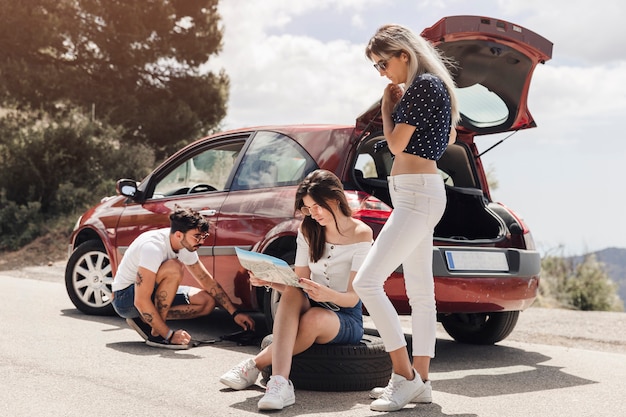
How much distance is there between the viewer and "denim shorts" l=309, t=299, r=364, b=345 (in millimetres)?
4703

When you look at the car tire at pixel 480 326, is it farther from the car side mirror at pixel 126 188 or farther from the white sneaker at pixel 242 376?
the car side mirror at pixel 126 188

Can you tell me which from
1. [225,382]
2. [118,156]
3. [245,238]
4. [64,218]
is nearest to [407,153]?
[225,382]

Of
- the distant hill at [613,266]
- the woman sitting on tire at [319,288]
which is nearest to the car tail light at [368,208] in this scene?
the woman sitting on tire at [319,288]

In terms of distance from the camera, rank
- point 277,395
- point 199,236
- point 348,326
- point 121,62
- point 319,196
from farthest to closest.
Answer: point 121,62 → point 199,236 → point 348,326 → point 319,196 → point 277,395

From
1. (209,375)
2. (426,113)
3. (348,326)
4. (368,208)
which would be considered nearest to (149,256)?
(209,375)

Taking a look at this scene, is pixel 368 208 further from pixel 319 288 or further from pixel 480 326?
pixel 480 326

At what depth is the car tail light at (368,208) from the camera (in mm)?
5480

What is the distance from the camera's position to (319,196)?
4.60 m

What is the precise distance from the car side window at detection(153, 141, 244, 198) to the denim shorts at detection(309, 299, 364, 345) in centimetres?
219

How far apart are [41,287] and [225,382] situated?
21.3 ft

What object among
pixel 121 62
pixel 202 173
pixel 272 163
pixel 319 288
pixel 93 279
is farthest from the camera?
pixel 121 62

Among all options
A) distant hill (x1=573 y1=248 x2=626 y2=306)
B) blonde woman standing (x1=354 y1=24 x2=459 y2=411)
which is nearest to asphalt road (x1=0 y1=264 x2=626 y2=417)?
blonde woman standing (x1=354 y1=24 x2=459 y2=411)

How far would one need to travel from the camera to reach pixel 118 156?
19.8 m

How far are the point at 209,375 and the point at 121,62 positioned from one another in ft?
66.6
